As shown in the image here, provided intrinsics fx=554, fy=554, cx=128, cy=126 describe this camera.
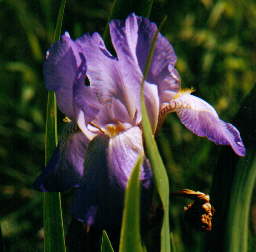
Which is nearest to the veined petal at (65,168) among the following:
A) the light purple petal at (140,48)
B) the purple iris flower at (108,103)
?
the purple iris flower at (108,103)

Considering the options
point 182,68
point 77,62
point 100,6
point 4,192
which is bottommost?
point 4,192

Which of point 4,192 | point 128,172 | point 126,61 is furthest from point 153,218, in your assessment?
point 4,192

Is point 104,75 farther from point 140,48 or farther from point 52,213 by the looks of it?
point 52,213

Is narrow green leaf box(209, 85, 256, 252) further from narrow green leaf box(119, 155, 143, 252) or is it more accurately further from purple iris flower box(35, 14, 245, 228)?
narrow green leaf box(119, 155, 143, 252)

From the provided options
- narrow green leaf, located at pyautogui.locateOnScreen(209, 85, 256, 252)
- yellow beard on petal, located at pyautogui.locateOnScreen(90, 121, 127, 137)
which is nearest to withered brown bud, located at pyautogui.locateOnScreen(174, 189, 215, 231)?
narrow green leaf, located at pyautogui.locateOnScreen(209, 85, 256, 252)

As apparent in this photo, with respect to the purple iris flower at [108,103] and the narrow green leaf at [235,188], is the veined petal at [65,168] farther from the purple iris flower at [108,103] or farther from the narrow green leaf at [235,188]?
the narrow green leaf at [235,188]

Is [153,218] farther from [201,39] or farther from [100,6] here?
[100,6]

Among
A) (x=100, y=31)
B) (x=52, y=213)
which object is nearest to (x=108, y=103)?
(x=52, y=213)
